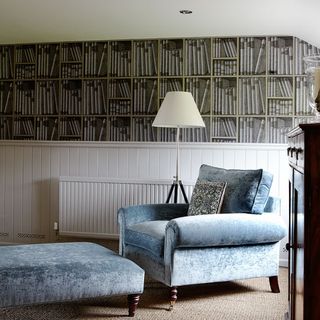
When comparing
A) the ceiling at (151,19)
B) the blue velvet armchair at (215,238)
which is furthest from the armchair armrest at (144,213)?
the ceiling at (151,19)

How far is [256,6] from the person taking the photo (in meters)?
3.85

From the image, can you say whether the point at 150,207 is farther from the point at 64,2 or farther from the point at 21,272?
the point at 64,2

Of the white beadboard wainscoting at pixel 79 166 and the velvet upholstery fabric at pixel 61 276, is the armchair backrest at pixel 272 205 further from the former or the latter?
the velvet upholstery fabric at pixel 61 276

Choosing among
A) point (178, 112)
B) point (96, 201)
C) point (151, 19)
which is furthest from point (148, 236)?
point (151, 19)

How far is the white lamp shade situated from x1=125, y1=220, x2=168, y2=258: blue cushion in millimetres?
882

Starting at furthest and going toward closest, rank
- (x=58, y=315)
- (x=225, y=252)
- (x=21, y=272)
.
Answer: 1. (x=225, y=252)
2. (x=58, y=315)
3. (x=21, y=272)

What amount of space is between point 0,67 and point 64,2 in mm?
1902

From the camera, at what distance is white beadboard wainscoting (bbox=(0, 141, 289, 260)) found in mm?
4828

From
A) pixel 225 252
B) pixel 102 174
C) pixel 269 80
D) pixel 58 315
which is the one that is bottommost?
pixel 58 315

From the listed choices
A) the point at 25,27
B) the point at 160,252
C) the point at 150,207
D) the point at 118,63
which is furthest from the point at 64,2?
the point at 160,252

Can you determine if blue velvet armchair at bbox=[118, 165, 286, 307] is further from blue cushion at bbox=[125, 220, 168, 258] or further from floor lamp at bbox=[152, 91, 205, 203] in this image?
floor lamp at bbox=[152, 91, 205, 203]

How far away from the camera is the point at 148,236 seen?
349cm

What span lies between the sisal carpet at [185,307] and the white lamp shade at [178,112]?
4.38 feet

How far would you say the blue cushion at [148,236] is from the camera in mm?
3383
